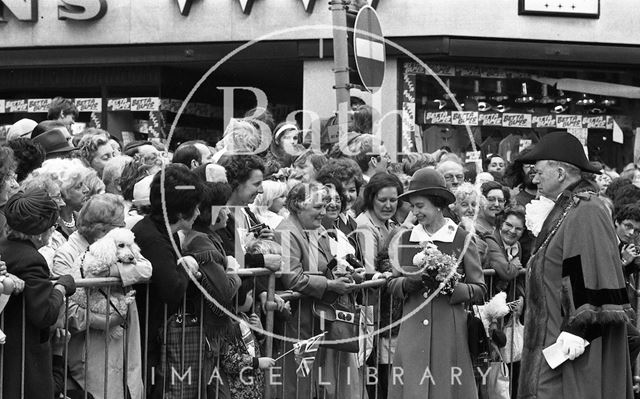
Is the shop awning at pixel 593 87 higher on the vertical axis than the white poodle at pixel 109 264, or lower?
higher

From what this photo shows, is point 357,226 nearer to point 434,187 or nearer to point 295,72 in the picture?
point 434,187

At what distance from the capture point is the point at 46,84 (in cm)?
2081

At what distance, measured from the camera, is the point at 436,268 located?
820 cm

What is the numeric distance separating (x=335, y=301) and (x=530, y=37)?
11.4 meters

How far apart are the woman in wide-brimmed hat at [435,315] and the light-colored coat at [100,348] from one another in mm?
2310

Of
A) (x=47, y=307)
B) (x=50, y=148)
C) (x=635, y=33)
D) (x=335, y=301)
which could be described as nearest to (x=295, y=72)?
(x=635, y=33)

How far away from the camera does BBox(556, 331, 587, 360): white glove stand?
7.13 metres

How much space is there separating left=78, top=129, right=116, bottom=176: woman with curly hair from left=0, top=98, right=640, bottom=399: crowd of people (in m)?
0.01

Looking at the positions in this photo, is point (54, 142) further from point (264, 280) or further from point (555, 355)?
point (555, 355)

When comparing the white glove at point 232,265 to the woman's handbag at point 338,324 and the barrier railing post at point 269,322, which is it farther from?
the woman's handbag at point 338,324

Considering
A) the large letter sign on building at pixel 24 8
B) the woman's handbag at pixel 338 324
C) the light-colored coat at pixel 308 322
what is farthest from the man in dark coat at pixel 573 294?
the large letter sign on building at pixel 24 8

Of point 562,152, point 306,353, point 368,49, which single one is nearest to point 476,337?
point 306,353

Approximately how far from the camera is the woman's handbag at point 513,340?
31.6 ft
